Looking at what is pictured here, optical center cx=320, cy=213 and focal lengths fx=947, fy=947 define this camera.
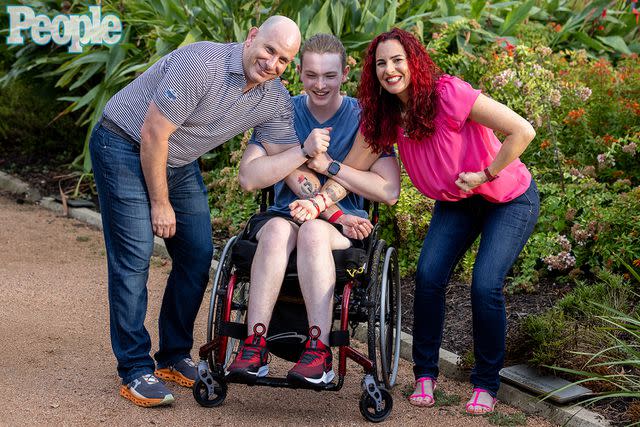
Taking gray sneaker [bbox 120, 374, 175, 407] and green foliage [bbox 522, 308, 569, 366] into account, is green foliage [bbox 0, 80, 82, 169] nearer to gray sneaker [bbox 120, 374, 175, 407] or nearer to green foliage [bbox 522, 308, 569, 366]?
gray sneaker [bbox 120, 374, 175, 407]

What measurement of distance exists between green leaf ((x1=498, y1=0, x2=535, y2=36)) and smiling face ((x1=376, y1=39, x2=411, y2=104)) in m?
4.14

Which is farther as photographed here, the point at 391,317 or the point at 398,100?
the point at 391,317

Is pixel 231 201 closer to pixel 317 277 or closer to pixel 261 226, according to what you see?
pixel 261 226

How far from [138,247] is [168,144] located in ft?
1.43

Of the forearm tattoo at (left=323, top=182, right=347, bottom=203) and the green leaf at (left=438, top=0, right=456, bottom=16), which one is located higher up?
the green leaf at (left=438, top=0, right=456, bottom=16)

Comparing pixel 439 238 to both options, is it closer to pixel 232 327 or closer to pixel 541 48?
pixel 232 327

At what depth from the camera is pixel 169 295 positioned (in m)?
4.18

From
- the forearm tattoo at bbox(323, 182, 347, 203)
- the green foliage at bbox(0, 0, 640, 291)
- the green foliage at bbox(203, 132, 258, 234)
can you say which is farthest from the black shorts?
the green foliage at bbox(203, 132, 258, 234)

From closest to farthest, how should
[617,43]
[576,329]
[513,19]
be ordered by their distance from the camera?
[576,329]
[513,19]
[617,43]

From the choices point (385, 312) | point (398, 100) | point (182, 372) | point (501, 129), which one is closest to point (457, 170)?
point (501, 129)

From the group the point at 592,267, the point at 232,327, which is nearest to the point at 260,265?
the point at 232,327

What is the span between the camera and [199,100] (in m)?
3.68

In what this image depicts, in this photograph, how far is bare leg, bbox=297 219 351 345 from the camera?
12.2 feet

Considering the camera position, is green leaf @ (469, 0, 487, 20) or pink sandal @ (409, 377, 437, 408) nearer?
pink sandal @ (409, 377, 437, 408)
